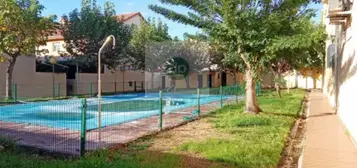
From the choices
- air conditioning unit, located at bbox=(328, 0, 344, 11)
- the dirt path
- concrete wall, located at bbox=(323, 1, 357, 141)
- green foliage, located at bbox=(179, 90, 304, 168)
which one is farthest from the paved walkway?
air conditioning unit, located at bbox=(328, 0, 344, 11)

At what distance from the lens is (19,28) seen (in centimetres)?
1850

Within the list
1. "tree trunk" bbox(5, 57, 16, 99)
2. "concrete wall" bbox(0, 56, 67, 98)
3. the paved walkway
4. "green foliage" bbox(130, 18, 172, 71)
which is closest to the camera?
the paved walkway

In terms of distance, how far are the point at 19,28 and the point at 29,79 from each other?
4.19 m

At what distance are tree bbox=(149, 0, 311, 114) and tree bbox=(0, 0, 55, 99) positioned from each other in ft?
28.0

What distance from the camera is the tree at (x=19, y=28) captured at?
1788cm

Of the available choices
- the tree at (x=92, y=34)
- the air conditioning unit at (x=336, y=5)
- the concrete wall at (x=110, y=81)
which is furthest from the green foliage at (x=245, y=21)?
the tree at (x=92, y=34)

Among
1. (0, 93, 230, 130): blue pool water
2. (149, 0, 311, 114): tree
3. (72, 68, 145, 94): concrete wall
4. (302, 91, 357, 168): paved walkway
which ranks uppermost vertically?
(149, 0, 311, 114): tree

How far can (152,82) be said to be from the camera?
1271 inches

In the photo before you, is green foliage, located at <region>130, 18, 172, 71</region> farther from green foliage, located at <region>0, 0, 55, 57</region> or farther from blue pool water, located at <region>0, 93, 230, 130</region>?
blue pool water, located at <region>0, 93, 230, 130</region>

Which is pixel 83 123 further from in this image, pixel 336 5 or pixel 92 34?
pixel 92 34

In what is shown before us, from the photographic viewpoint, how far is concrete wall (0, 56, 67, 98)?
67.5 ft

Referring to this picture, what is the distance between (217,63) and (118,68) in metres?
9.04

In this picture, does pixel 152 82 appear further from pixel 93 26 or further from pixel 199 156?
pixel 199 156

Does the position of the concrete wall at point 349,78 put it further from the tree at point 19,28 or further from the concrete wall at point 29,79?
the concrete wall at point 29,79
